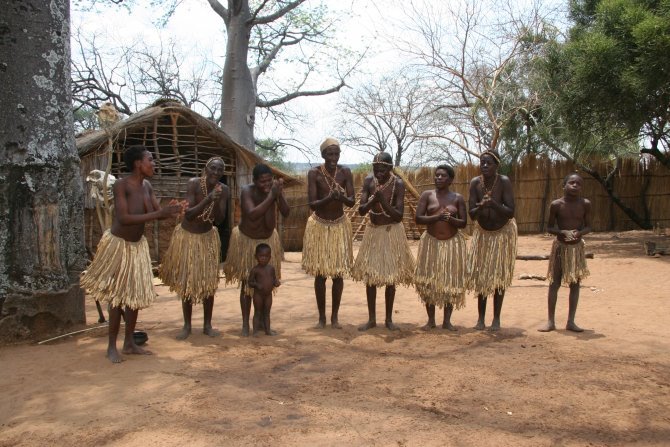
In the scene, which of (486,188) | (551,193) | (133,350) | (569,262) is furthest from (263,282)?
(551,193)

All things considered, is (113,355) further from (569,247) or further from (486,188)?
(569,247)

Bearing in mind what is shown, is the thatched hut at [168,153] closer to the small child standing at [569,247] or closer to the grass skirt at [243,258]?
the grass skirt at [243,258]

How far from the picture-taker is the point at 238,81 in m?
13.1

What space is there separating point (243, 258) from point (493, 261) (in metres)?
2.09

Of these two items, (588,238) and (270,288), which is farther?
(588,238)

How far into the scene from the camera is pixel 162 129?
10570 mm

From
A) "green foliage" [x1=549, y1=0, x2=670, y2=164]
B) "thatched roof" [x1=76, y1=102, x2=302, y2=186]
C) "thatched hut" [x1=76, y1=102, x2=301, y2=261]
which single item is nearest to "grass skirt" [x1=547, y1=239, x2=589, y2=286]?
"thatched roof" [x1=76, y1=102, x2=302, y2=186]

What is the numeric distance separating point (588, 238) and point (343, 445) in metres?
11.8

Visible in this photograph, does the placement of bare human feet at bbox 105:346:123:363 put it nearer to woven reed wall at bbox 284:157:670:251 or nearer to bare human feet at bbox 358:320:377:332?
bare human feet at bbox 358:320:377:332

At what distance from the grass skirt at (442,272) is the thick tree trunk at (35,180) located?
2842 millimetres

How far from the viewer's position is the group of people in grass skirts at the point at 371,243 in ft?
14.8

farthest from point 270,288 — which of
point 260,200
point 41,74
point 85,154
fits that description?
point 85,154

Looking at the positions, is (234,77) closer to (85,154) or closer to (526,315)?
(85,154)

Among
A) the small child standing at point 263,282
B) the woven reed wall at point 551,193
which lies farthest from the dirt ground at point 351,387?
the woven reed wall at point 551,193
